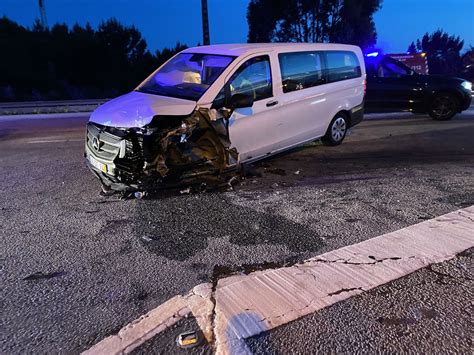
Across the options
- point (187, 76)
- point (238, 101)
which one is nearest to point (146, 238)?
point (238, 101)

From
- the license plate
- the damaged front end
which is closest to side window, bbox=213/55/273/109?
the damaged front end

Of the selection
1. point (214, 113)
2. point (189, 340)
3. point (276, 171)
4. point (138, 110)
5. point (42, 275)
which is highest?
point (138, 110)

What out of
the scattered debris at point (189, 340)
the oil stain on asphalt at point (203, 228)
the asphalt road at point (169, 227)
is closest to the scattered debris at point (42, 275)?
the asphalt road at point (169, 227)

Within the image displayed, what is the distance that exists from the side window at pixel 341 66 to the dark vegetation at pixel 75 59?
21957mm

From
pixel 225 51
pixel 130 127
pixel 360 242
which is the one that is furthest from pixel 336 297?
pixel 225 51

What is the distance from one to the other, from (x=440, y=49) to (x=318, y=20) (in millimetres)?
14602

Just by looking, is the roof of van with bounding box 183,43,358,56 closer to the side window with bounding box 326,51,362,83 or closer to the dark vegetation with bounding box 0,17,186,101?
the side window with bounding box 326,51,362,83

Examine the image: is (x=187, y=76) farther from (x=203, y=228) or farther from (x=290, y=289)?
(x=290, y=289)

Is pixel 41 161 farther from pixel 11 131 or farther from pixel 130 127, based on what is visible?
pixel 11 131

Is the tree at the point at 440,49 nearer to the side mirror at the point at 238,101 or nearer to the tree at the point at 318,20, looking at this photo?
the tree at the point at 318,20

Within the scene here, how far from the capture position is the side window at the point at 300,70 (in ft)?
21.0

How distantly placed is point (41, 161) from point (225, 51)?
389cm

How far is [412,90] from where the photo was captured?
37.9 ft

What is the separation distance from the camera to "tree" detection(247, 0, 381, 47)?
32531 mm
